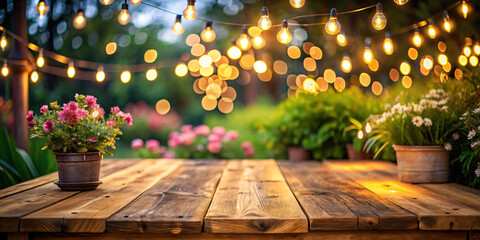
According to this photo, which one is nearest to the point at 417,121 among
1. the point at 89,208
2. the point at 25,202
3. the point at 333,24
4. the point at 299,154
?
the point at 333,24

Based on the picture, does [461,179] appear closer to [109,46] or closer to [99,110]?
[99,110]

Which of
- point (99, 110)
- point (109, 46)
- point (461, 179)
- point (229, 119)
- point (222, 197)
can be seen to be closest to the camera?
point (222, 197)

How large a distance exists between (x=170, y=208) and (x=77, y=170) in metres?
0.72

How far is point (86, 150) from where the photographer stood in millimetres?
2320

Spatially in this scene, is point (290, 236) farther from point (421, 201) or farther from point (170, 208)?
point (421, 201)

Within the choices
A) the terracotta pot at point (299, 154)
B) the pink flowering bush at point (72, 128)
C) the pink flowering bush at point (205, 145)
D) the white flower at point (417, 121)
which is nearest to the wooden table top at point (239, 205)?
A: the pink flowering bush at point (72, 128)

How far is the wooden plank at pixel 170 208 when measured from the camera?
5.56ft

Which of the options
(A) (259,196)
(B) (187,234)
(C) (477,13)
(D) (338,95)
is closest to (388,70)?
(D) (338,95)

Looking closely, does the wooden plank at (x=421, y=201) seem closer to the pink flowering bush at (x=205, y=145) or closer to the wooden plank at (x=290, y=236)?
the wooden plank at (x=290, y=236)

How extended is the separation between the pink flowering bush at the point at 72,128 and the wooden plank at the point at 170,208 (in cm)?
41

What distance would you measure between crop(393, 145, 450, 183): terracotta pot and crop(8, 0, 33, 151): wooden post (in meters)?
3.06

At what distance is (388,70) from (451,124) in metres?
3.97

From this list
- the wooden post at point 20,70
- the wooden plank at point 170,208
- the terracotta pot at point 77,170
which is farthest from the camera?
the wooden post at point 20,70

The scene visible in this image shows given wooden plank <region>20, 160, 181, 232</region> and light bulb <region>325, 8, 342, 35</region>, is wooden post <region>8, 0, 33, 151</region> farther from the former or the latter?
light bulb <region>325, 8, 342, 35</region>
